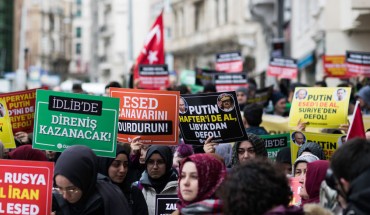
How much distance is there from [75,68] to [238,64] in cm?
12429

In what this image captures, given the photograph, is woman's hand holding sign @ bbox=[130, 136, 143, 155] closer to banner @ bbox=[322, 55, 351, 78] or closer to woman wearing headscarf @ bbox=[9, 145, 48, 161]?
woman wearing headscarf @ bbox=[9, 145, 48, 161]

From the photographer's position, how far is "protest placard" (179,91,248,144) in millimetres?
8875

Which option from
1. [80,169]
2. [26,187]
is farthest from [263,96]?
[80,169]

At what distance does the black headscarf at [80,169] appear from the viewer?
6258 mm

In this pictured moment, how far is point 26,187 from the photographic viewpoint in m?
6.76

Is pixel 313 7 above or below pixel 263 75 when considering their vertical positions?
above

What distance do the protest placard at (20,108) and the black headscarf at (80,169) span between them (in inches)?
151

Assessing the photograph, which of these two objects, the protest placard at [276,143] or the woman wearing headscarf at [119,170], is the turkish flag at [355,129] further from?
the protest placard at [276,143]

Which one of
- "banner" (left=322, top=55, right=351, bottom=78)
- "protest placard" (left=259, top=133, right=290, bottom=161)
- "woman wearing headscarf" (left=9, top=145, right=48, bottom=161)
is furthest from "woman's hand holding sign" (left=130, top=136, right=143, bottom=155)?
"banner" (left=322, top=55, right=351, bottom=78)

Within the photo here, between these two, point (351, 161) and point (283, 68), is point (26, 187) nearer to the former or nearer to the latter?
point (351, 161)

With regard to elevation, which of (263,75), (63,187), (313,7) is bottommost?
(63,187)

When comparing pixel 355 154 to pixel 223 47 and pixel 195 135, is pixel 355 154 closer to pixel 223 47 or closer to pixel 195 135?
pixel 195 135

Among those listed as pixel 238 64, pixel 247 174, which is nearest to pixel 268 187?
pixel 247 174

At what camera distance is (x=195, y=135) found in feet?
29.5
